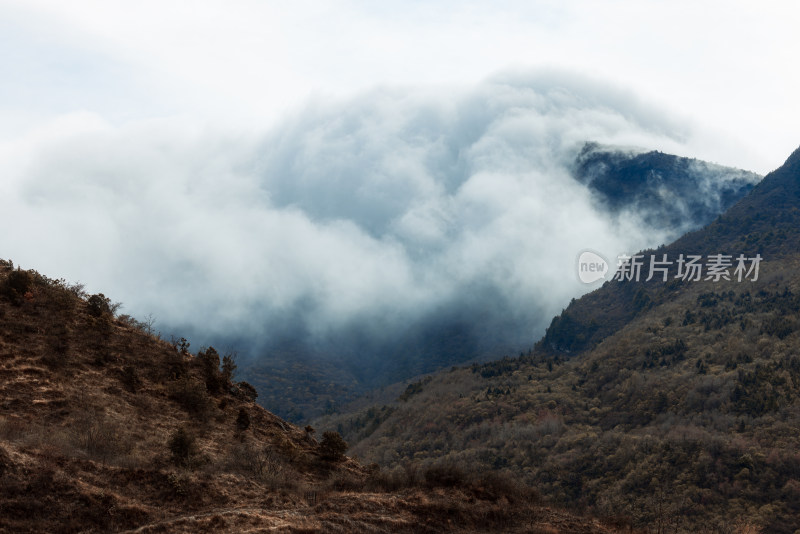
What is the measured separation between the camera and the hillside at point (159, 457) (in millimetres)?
14148

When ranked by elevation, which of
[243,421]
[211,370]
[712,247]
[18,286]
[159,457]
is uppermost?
[712,247]

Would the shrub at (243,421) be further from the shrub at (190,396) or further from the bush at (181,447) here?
the bush at (181,447)

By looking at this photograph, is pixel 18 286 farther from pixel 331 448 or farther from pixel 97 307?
pixel 331 448

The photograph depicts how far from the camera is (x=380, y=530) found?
1554cm

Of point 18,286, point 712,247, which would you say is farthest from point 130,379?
point 712,247

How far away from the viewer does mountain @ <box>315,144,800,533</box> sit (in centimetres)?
4506

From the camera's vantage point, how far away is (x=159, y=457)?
1911 cm

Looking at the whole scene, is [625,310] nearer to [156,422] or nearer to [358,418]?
[358,418]

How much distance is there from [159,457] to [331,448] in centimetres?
941

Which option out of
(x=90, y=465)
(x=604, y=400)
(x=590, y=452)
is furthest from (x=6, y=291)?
(x=604, y=400)

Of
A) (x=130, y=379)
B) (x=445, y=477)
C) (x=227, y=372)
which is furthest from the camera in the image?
(x=227, y=372)

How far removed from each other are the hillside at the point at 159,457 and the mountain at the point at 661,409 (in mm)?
9796

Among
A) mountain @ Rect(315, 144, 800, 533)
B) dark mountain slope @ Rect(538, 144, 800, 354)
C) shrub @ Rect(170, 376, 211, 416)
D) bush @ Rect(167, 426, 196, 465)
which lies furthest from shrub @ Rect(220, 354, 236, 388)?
dark mountain slope @ Rect(538, 144, 800, 354)

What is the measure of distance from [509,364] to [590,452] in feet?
176
